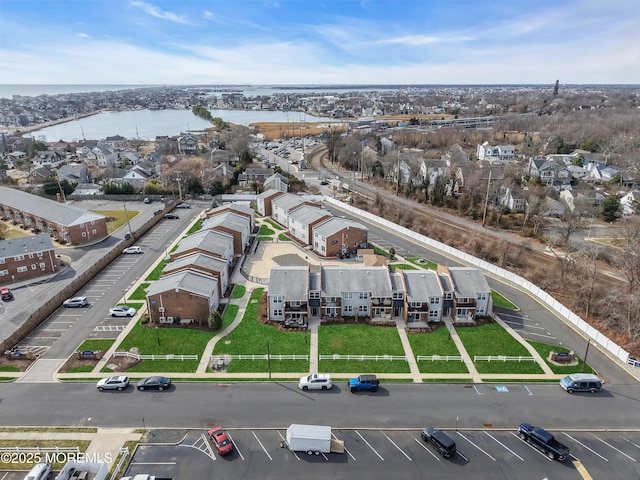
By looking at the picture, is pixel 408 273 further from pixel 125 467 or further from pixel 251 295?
pixel 125 467

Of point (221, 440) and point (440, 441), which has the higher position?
point (440, 441)

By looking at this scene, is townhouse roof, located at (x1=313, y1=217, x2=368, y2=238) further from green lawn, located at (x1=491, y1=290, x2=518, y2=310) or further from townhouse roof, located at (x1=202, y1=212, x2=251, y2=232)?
green lawn, located at (x1=491, y1=290, x2=518, y2=310)

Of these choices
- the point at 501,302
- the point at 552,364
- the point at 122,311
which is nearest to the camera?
the point at 552,364

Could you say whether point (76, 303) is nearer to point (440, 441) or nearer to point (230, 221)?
point (230, 221)

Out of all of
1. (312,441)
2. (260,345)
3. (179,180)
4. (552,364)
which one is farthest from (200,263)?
(179,180)

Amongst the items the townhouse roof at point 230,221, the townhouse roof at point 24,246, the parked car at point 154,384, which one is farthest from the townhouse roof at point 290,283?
the townhouse roof at point 24,246

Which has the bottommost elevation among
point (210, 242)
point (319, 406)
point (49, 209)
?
point (319, 406)

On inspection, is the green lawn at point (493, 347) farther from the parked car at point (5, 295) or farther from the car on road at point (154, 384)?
the parked car at point (5, 295)

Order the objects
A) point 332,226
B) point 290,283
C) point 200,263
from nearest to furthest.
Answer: point 290,283 < point 200,263 < point 332,226

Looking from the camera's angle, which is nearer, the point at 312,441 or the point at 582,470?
the point at 582,470
